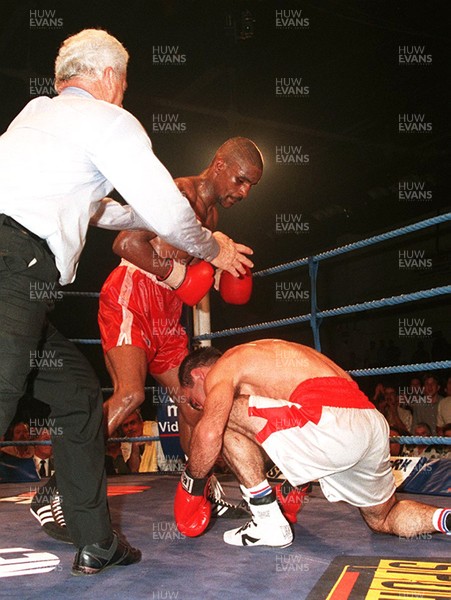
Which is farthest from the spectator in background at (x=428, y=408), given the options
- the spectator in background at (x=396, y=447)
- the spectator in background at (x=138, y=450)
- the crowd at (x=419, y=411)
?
the spectator in background at (x=138, y=450)

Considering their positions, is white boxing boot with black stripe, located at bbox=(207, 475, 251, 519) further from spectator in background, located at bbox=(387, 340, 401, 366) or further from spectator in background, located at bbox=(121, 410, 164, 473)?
spectator in background, located at bbox=(387, 340, 401, 366)

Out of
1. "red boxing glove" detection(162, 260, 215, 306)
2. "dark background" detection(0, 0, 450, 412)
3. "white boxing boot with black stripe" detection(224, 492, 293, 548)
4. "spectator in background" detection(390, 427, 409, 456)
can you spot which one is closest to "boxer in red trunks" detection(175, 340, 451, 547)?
"white boxing boot with black stripe" detection(224, 492, 293, 548)

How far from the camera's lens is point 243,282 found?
248 centimetres

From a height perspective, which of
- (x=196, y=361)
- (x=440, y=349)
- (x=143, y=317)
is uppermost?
(x=143, y=317)

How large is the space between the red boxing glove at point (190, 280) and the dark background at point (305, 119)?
2385mm

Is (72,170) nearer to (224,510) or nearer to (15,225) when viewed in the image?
(15,225)

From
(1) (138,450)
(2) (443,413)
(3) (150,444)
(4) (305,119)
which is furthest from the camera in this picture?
(4) (305,119)

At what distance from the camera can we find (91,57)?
1.43m

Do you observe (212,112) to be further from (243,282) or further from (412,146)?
(243,282)

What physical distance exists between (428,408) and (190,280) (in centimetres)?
378

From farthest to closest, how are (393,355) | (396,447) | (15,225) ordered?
(393,355) < (396,447) < (15,225)

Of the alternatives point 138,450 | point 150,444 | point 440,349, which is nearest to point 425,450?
point 150,444

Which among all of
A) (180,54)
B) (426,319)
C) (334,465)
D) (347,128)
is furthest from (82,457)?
(426,319)

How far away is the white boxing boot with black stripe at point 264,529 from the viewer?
5.48 ft
